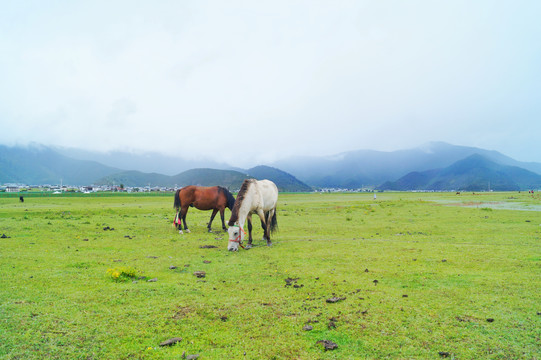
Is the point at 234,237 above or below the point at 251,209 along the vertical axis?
below

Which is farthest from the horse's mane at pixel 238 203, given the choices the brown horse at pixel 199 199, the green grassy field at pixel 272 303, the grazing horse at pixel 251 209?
the brown horse at pixel 199 199

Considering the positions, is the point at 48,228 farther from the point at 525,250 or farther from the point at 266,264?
the point at 525,250

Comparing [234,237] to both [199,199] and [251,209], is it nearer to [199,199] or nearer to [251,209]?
[251,209]

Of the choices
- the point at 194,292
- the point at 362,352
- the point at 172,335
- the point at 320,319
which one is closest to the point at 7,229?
the point at 194,292

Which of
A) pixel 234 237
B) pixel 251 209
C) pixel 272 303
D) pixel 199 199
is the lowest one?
pixel 272 303

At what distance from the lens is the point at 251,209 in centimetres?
1425

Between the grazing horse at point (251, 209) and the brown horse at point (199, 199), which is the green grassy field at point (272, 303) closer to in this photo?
the grazing horse at point (251, 209)

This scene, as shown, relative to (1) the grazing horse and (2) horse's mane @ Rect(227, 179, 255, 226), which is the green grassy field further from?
(2) horse's mane @ Rect(227, 179, 255, 226)

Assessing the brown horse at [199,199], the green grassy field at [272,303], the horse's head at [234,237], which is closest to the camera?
the green grassy field at [272,303]

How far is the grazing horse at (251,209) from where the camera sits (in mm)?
12992

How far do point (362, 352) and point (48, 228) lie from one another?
19.9 m

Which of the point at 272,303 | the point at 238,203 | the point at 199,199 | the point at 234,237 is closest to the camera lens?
the point at 272,303

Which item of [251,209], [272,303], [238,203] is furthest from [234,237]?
[272,303]

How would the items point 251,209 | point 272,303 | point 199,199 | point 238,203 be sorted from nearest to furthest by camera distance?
point 272,303 < point 238,203 < point 251,209 < point 199,199
